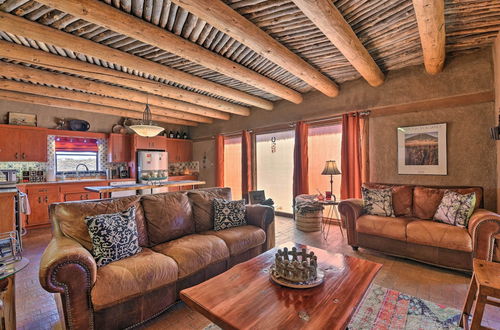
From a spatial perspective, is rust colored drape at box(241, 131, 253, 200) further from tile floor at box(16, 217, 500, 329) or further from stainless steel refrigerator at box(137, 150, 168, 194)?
tile floor at box(16, 217, 500, 329)

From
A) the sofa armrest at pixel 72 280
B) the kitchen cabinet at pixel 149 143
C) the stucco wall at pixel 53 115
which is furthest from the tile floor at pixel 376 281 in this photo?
the kitchen cabinet at pixel 149 143

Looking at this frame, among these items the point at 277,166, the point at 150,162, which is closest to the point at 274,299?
the point at 277,166

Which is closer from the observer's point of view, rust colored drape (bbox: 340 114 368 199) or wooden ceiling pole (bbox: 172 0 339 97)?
wooden ceiling pole (bbox: 172 0 339 97)

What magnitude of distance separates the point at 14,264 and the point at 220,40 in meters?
2.82

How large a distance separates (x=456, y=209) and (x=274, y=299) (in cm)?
277

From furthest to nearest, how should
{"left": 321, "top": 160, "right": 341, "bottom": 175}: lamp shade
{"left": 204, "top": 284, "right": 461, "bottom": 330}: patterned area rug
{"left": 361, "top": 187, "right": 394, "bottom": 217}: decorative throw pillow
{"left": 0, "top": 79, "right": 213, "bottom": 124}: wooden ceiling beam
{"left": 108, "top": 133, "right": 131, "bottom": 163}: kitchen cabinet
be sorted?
1. {"left": 108, "top": 133, "right": 131, "bottom": 163}: kitchen cabinet
2. {"left": 321, "top": 160, "right": 341, "bottom": 175}: lamp shade
3. {"left": 0, "top": 79, "right": 213, "bottom": 124}: wooden ceiling beam
4. {"left": 361, "top": 187, "right": 394, "bottom": 217}: decorative throw pillow
5. {"left": 204, "top": 284, "right": 461, "bottom": 330}: patterned area rug

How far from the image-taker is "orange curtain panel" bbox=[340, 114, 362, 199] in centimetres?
422

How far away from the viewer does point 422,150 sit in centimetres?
367

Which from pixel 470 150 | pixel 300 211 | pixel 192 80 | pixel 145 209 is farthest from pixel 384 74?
pixel 145 209

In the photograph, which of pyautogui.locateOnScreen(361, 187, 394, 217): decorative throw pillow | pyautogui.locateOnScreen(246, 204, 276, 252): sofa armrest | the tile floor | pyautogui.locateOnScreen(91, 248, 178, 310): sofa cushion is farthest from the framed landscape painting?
pyautogui.locateOnScreen(91, 248, 178, 310): sofa cushion

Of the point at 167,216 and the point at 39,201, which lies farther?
the point at 39,201

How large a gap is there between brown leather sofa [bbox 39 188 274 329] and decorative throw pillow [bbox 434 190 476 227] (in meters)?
2.16

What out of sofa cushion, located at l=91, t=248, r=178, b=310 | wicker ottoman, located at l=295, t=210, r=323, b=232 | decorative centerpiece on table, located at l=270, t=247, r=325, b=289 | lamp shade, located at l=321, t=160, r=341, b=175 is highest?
lamp shade, located at l=321, t=160, r=341, b=175

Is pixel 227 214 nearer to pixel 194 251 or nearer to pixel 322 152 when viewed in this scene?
pixel 194 251
